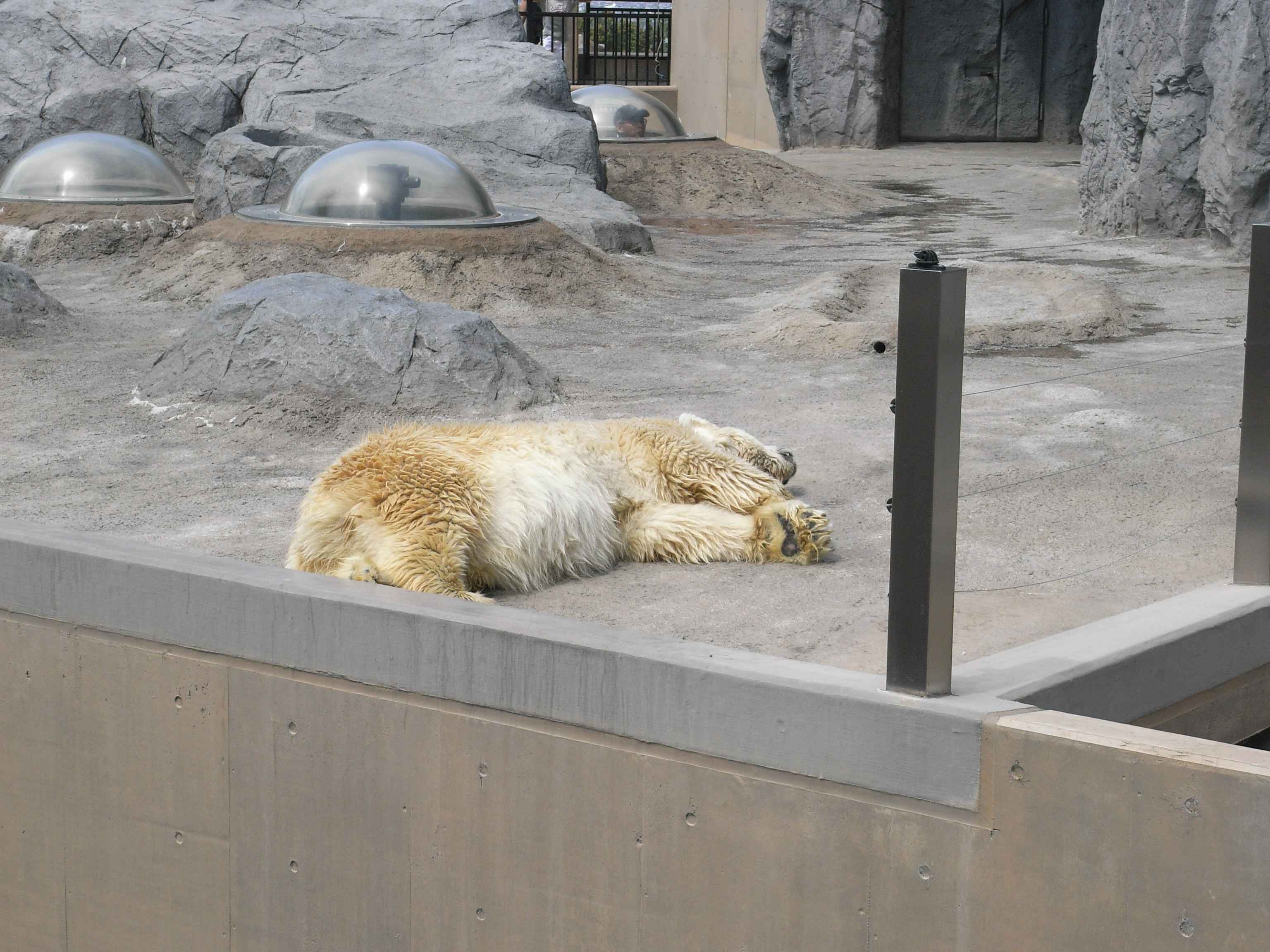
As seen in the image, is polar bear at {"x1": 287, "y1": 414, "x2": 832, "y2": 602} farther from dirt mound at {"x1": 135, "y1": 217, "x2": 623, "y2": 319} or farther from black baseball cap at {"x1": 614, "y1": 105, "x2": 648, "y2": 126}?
black baseball cap at {"x1": 614, "y1": 105, "x2": 648, "y2": 126}

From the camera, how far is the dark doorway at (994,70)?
74.5 feet

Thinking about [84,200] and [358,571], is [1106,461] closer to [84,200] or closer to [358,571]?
[358,571]

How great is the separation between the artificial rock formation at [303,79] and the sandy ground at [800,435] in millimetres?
2891

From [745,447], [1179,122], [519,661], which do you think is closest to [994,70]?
[1179,122]

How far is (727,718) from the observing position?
10.5 ft

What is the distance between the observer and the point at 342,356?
6773 millimetres

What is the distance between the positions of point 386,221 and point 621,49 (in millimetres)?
25165

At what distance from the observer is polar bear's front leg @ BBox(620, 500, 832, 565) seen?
449 centimetres

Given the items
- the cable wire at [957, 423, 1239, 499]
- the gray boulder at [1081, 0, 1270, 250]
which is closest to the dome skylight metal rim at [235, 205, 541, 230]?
the gray boulder at [1081, 0, 1270, 250]

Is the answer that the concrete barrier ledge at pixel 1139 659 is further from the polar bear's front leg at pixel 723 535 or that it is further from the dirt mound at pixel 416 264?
the dirt mound at pixel 416 264

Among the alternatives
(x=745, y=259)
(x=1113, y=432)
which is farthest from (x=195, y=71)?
(x=1113, y=432)

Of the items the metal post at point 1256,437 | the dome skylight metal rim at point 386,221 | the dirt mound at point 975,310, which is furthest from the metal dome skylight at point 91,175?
the metal post at point 1256,437

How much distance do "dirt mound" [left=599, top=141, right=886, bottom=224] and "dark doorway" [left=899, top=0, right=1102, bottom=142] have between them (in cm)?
657

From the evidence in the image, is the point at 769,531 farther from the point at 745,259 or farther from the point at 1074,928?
the point at 745,259
